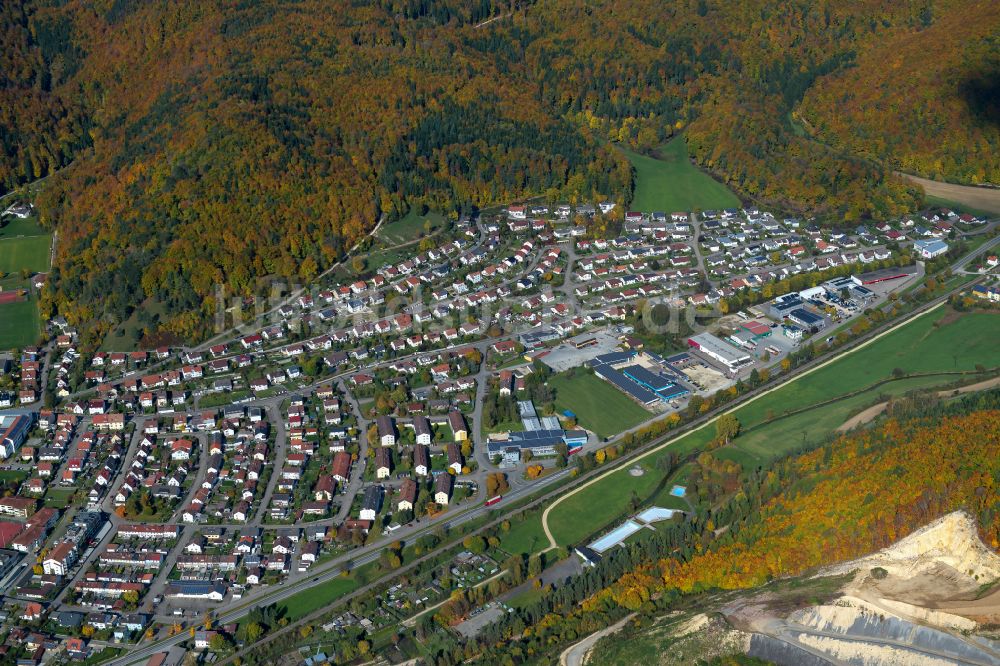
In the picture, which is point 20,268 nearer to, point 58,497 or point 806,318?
point 58,497

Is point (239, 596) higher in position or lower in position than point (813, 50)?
lower

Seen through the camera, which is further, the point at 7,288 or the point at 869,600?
the point at 7,288

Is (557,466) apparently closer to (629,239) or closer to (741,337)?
(741,337)

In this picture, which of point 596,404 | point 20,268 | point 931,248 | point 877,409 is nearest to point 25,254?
point 20,268

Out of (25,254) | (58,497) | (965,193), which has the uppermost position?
(25,254)

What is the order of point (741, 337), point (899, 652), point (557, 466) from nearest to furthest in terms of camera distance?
1. point (899, 652)
2. point (557, 466)
3. point (741, 337)

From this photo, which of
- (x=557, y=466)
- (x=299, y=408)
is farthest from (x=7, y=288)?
(x=557, y=466)

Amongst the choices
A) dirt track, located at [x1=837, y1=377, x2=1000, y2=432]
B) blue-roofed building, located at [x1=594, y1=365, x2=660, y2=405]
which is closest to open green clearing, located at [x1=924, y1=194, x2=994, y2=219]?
dirt track, located at [x1=837, y1=377, x2=1000, y2=432]
